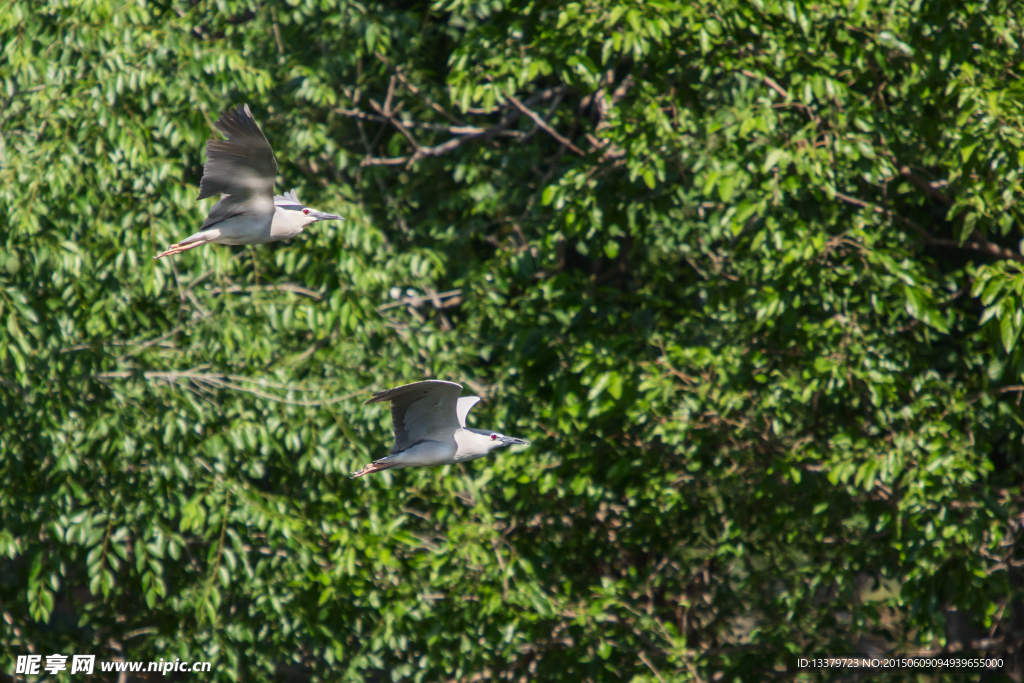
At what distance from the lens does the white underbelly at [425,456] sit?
16.0ft

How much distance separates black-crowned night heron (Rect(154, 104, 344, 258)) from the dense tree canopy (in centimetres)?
132

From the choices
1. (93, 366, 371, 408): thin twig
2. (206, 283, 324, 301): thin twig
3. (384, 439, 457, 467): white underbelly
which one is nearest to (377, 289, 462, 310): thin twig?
(206, 283, 324, 301): thin twig

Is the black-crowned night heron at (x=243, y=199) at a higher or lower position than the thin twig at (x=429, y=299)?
higher

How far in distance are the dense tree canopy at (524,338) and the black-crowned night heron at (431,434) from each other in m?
1.22

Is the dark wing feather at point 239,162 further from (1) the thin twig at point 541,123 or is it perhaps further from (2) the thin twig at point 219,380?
(1) the thin twig at point 541,123

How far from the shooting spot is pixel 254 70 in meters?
6.18

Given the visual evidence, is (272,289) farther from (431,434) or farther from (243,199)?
(243,199)

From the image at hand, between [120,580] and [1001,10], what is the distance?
6038mm

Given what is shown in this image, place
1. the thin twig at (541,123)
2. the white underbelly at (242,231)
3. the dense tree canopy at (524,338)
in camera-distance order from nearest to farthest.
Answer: the white underbelly at (242,231)
the dense tree canopy at (524,338)
the thin twig at (541,123)

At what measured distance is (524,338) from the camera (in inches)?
264

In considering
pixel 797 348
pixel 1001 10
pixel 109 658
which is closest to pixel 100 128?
pixel 109 658

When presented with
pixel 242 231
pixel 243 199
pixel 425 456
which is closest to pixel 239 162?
pixel 243 199

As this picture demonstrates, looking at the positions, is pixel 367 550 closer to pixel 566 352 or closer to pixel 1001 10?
pixel 566 352

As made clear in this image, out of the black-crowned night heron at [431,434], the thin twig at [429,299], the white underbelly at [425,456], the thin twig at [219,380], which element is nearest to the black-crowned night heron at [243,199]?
the black-crowned night heron at [431,434]
